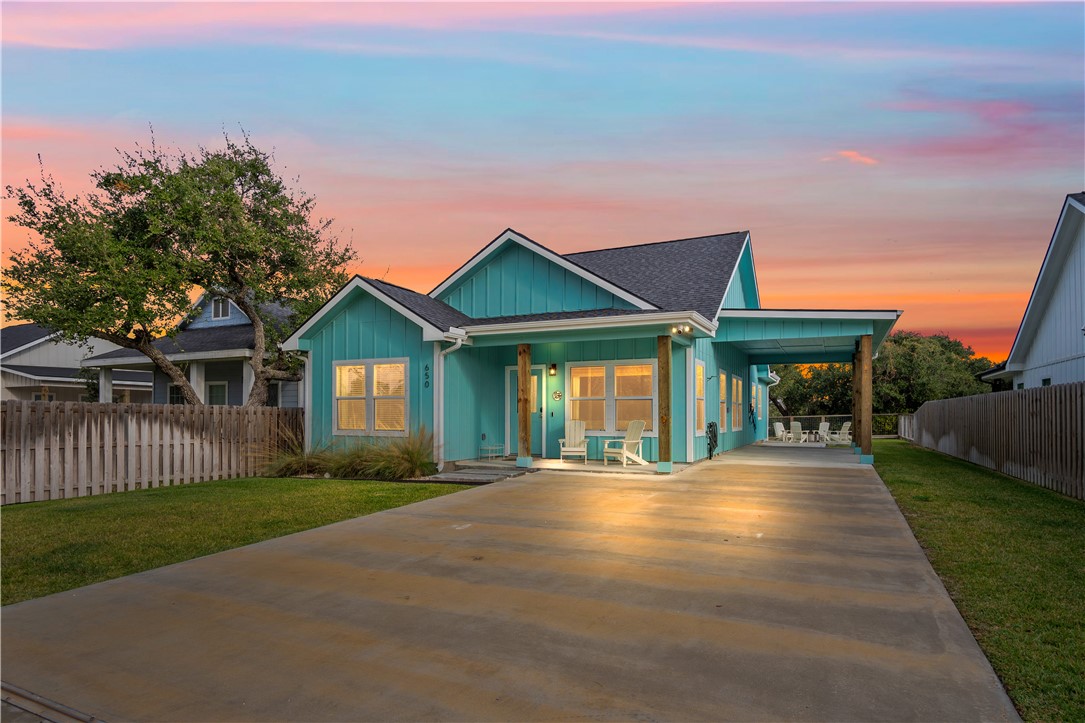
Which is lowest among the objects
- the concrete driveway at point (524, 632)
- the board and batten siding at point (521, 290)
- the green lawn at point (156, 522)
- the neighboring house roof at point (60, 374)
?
the green lawn at point (156, 522)

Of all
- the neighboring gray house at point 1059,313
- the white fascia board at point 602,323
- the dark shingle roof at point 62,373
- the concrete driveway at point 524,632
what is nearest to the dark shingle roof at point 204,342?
the dark shingle roof at point 62,373

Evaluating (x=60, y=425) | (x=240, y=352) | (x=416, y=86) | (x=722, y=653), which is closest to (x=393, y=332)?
(x=416, y=86)

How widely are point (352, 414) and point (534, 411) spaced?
14.4ft

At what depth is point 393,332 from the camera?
48.1ft

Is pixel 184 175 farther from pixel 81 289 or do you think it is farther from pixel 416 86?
pixel 416 86

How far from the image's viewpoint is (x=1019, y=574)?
5.51 metres

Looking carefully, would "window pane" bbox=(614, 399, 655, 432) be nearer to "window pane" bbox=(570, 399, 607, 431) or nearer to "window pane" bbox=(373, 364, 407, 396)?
"window pane" bbox=(570, 399, 607, 431)

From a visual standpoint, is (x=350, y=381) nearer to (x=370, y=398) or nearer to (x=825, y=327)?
(x=370, y=398)

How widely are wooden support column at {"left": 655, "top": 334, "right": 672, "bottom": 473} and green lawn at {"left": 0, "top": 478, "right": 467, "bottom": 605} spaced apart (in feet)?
12.8

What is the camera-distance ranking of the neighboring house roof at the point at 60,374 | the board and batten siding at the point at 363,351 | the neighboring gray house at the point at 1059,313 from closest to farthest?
the board and batten siding at the point at 363,351 → the neighboring gray house at the point at 1059,313 → the neighboring house roof at the point at 60,374

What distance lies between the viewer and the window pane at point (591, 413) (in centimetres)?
1488

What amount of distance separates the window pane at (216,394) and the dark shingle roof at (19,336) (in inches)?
456

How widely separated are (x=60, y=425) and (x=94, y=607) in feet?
25.9

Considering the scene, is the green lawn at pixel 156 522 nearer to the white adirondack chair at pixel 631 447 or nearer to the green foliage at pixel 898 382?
the white adirondack chair at pixel 631 447
